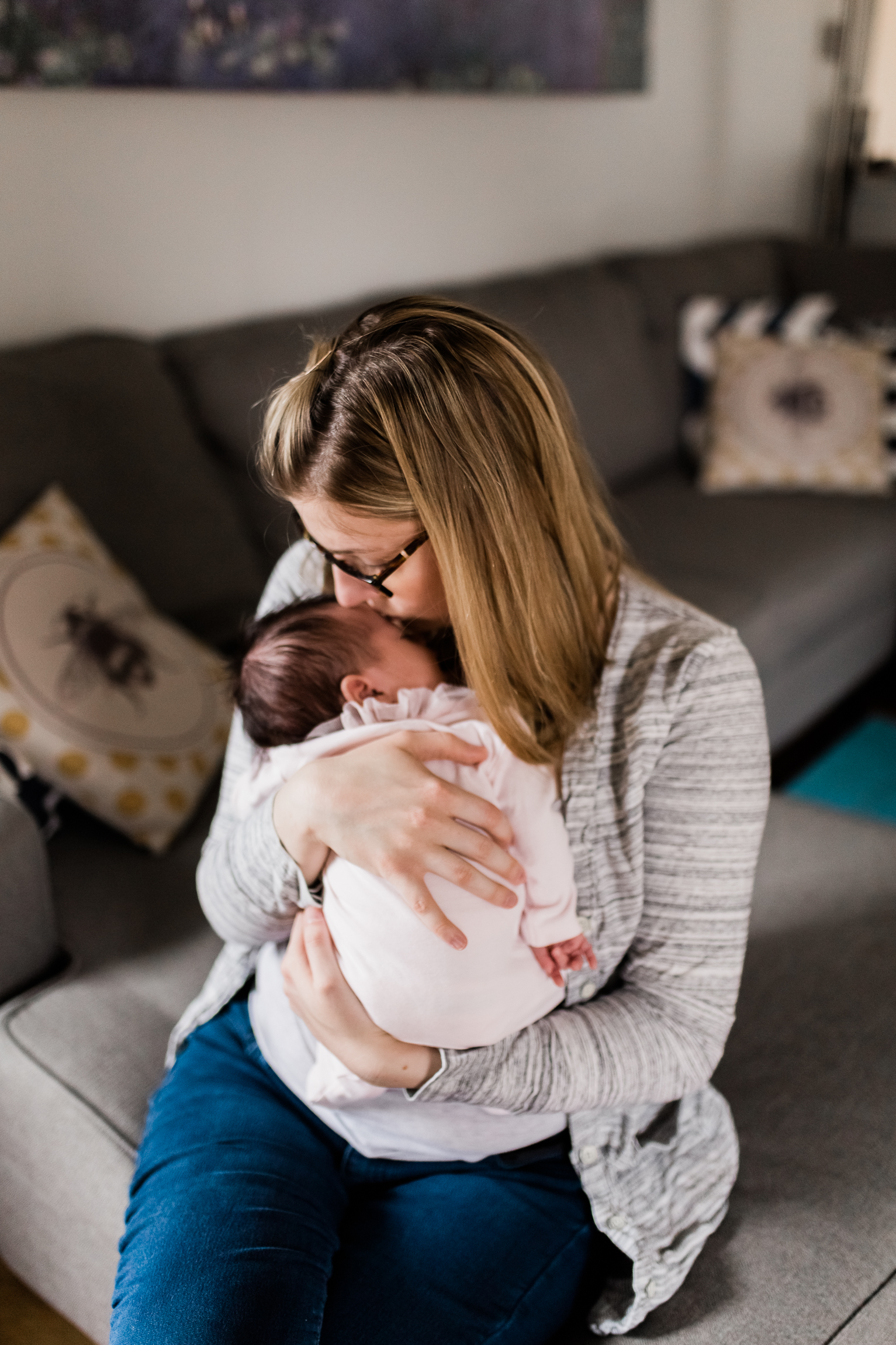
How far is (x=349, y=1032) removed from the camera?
0.87 metres

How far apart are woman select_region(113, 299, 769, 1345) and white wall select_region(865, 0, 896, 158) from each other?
12.4 feet

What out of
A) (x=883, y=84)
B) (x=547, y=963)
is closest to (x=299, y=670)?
(x=547, y=963)

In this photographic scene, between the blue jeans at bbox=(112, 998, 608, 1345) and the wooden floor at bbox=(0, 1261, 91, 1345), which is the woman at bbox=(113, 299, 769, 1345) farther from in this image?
the wooden floor at bbox=(0, 1261, 91, 1345)

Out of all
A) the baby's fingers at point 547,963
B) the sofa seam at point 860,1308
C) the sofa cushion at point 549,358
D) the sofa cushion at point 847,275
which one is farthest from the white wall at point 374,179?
the sofa seam at point 860,1308

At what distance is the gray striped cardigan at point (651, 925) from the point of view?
0.92 meters

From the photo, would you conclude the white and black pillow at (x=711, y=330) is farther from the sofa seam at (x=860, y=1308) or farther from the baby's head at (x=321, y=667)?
the sofa seam at (x=860, y=1308)

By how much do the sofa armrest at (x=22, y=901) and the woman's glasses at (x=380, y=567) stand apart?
512mm

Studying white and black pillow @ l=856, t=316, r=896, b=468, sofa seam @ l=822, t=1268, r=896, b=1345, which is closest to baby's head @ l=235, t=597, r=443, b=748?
sofa seam @ l=822, t=1268, r=896, b=1345

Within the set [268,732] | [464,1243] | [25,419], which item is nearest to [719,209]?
[25,419]

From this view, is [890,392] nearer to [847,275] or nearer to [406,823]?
[847,275]

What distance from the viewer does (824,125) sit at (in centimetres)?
397

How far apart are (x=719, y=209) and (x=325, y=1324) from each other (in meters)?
3.66

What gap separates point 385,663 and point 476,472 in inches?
9.0

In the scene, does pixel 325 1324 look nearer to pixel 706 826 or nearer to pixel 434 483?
pixel 706 826
